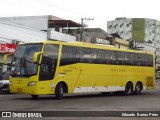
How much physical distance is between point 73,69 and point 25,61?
3.33 metres

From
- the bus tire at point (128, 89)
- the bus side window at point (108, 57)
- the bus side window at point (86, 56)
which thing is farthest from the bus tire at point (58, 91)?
the bus tire at point (128, 89)

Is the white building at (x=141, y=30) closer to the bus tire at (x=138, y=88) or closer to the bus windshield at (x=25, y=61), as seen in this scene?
the bus tire at (x=138, y=88)

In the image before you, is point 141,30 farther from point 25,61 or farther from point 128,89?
point 25,61

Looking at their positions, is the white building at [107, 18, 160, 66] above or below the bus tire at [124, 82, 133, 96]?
above

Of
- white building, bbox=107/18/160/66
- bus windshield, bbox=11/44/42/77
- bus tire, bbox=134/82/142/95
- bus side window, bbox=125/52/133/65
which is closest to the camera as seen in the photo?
bus windshield, bbox=11/44/42/77

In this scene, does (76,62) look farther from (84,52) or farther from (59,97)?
(59,97)

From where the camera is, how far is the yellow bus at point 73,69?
22.7 metres

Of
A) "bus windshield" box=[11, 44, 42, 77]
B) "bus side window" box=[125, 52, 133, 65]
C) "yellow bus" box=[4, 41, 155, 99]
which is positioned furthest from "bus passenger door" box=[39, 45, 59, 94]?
"bus side window" box=[125, 52, 133, 65]

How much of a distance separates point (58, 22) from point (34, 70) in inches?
1715

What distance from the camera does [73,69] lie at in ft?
82.3

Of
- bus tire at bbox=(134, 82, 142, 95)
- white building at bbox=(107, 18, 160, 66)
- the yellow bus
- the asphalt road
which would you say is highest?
white building at bbox=(107, 18, 160, 66)

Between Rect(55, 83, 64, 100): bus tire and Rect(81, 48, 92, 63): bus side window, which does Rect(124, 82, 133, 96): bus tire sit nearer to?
Rect(81, 48, 92, 63): bus side window

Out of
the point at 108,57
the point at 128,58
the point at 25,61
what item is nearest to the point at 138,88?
the point at 128,58

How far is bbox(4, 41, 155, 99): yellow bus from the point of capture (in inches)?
892
